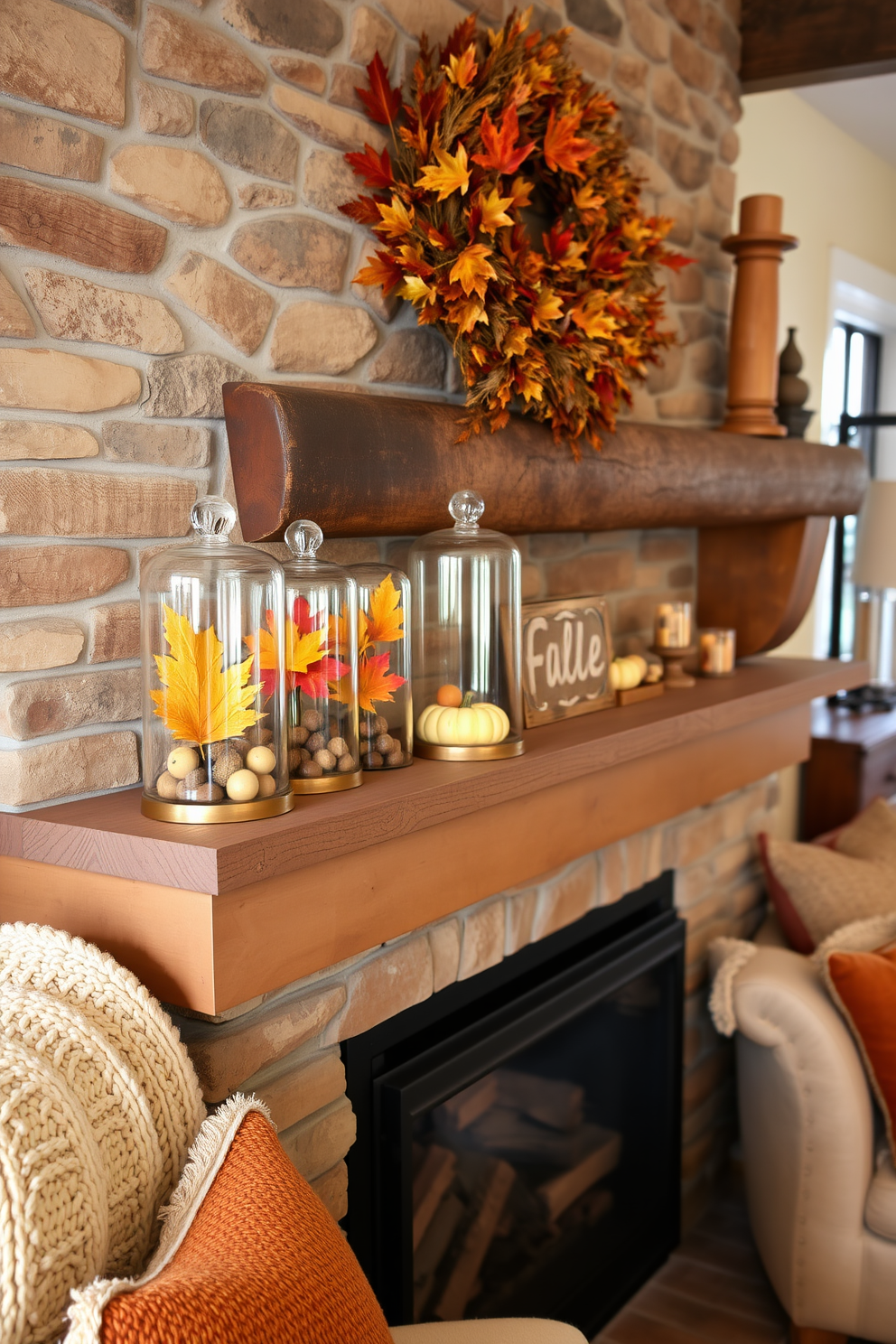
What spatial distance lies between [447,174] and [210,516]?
0.61 metres

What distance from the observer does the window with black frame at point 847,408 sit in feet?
12.5

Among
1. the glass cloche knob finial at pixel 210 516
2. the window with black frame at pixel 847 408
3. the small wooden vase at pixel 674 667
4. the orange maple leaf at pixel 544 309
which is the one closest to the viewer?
the glass cloche knob finial at pixel 210 516

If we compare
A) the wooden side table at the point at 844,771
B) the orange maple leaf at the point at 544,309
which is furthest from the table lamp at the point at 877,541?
the orange maple leaf at the point at 544,309

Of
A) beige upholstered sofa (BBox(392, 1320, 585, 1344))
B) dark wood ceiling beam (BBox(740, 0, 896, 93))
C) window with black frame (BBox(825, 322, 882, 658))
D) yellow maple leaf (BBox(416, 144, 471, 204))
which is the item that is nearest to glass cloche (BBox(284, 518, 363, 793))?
yellow maple leaf (BBox(416, 144, 471, 204))

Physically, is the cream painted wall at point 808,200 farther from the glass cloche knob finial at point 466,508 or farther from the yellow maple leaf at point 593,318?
the glass cloche knob finial at point 466,508

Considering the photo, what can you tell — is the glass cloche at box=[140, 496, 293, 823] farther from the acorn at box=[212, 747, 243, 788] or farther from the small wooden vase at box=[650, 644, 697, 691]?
the small wooden vase at box=[650, 644, 697, 691]

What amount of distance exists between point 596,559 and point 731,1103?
140cm

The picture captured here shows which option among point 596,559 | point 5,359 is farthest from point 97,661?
point 596,559

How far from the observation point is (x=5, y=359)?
112 centimetres

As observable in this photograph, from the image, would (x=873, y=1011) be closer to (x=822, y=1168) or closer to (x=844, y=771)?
(x=822, y=1168)

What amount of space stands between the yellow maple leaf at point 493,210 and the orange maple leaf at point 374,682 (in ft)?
1.91

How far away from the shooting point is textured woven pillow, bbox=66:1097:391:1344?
77 centimetres

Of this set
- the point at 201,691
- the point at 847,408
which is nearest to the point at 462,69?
the point at 201,691

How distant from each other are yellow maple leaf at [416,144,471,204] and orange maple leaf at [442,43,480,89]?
4.1 inches
